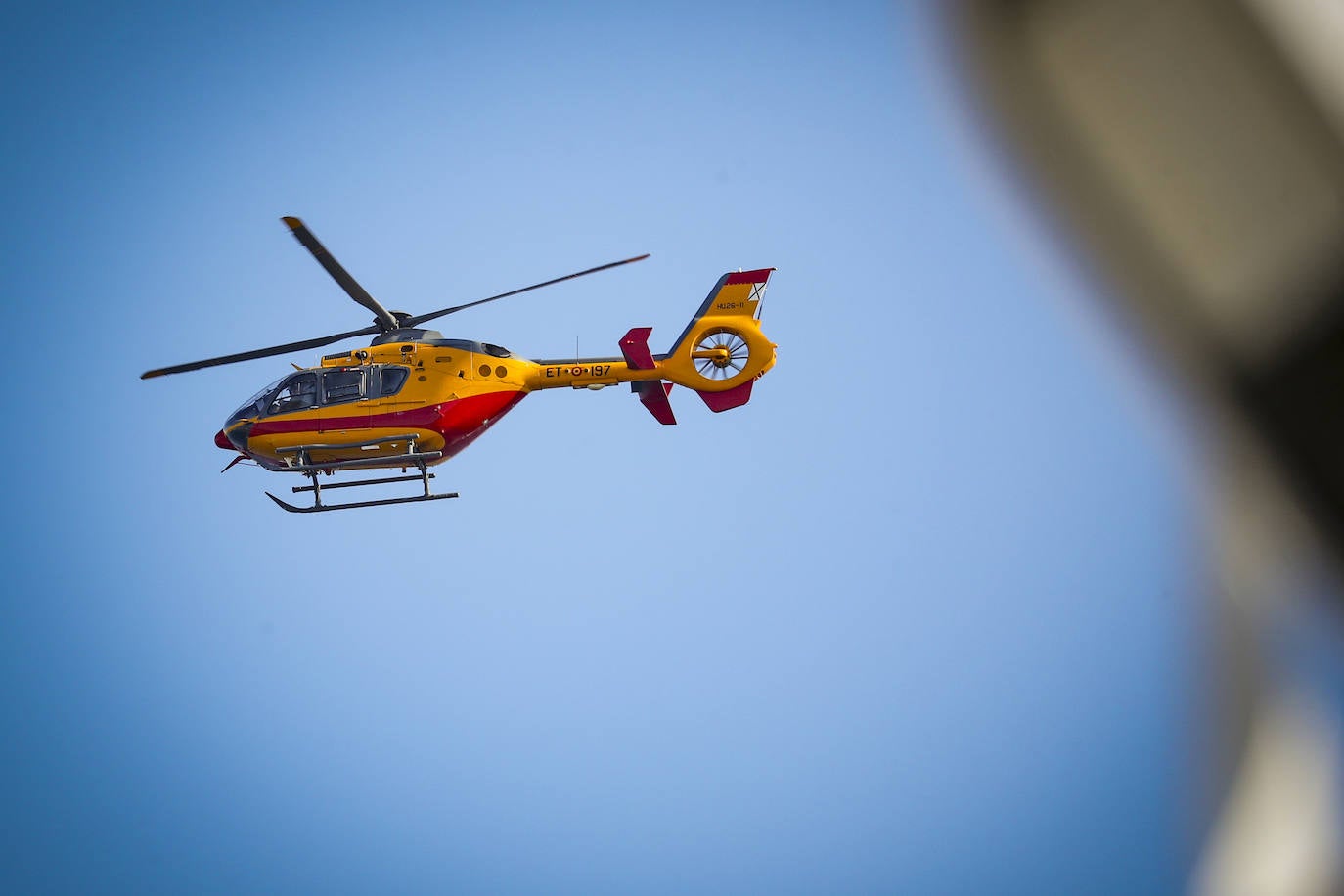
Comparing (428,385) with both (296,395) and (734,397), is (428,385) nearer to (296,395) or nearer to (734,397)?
(296,395)

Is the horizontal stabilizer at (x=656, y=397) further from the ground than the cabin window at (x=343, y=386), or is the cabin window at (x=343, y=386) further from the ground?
the cabin window at (x=343, y=386)

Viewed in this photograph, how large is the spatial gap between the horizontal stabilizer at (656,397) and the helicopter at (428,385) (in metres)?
0.02

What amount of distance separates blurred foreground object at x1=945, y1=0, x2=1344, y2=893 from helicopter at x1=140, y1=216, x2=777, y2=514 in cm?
2184

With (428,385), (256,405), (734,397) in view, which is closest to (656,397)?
(734,397)

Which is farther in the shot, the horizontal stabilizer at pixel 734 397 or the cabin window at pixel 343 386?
the horizontal stabilizer at pixel 734 397

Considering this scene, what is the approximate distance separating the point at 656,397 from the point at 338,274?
275 inches

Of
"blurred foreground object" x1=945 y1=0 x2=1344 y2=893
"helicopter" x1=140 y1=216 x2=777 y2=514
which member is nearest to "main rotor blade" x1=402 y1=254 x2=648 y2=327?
"helicopter" x1=140 y1=216 x2=777 y2=514

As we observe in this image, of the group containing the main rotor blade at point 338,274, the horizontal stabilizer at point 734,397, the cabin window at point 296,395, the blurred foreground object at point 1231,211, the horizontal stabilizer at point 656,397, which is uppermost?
the main rotor blade at point 338,274

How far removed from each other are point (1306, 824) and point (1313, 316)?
3.38 ft

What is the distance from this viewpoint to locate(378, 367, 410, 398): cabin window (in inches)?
937

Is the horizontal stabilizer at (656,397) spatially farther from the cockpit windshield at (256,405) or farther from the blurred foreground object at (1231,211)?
the blurred foreground object at (1231,211)

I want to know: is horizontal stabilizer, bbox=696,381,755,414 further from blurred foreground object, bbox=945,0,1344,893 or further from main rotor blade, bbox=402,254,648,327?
blurred foreground object, bbox=945,0,1344,893

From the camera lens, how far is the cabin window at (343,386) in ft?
78.1

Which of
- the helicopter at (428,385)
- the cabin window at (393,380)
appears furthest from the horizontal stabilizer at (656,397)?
the cabin window at (393,380)
